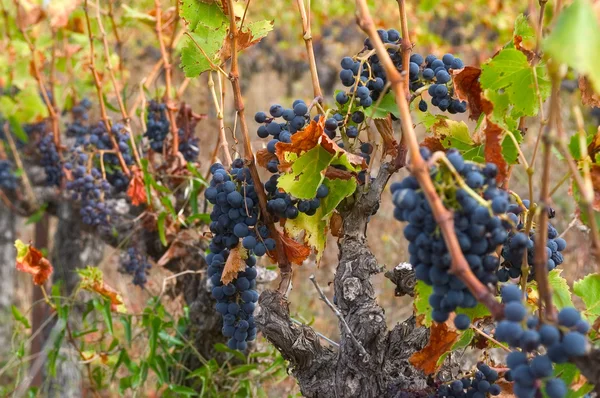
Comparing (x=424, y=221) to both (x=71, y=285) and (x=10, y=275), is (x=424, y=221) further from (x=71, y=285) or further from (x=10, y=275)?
(x=10, y=275)

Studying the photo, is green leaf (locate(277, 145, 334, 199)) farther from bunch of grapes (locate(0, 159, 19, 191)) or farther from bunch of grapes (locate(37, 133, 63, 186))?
bunch of grapes (locate(0, 159, 19, 191))

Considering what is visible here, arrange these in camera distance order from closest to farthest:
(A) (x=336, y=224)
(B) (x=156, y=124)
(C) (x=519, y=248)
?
(C) (x=519, y=248) → (A) (x=336, y=224) → (B) (x=156, y=124)

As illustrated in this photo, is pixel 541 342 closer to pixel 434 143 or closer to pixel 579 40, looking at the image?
pixel 579 40

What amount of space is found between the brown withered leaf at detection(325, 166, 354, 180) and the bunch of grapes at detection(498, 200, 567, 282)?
1.18 ft

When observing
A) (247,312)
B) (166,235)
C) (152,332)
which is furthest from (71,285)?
(247,312)

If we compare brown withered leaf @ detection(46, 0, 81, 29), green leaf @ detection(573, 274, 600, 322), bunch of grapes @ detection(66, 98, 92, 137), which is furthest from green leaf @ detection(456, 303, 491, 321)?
brown withered leaf @ detection(46, 0, 81, 29)

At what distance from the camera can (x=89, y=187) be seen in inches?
100

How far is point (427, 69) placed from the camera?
140cm

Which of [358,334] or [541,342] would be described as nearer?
[541,342]

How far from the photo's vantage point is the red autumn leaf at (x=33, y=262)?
2135 mm

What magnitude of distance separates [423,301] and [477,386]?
0.24m

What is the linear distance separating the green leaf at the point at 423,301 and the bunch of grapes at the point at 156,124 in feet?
5.41

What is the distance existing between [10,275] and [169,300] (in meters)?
2.63

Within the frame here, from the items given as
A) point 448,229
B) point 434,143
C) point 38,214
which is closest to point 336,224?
point 434,143
